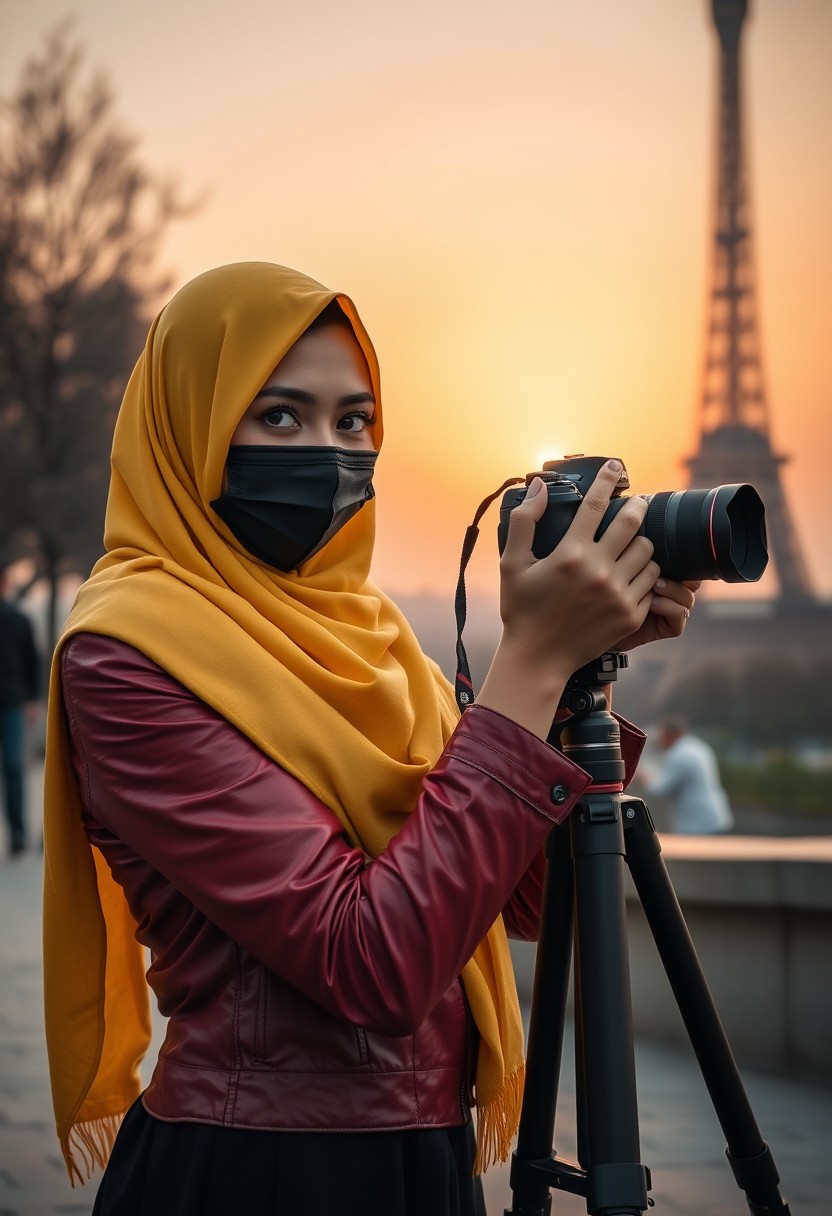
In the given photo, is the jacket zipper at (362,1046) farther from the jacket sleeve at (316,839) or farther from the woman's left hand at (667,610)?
the woman's left hand at (667,610)

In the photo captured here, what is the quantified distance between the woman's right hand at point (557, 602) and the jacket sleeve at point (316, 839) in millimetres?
54

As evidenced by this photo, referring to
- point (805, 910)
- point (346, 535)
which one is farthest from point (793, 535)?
point (346, 535)

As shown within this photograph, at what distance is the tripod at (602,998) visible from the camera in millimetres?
1711

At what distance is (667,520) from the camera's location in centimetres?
174

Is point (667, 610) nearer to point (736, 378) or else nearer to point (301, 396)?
point (301, 396)

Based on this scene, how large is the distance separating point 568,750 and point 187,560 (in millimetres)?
567

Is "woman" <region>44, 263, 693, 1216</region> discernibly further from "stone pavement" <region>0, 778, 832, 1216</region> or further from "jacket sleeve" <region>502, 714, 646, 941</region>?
"stone pavement" <region>0, 778, 832, 1216</region>

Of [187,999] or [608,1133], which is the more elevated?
[187,999]

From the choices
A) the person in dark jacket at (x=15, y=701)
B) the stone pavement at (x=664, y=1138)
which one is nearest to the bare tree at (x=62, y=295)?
the person in dark jacket at (x=15, y=701)

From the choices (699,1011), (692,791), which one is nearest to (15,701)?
(692,791)

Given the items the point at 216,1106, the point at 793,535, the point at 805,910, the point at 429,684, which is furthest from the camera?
the point at 793,535

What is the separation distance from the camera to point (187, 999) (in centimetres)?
172

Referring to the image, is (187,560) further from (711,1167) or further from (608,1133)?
(711,1167)

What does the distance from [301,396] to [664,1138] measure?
3356mm
